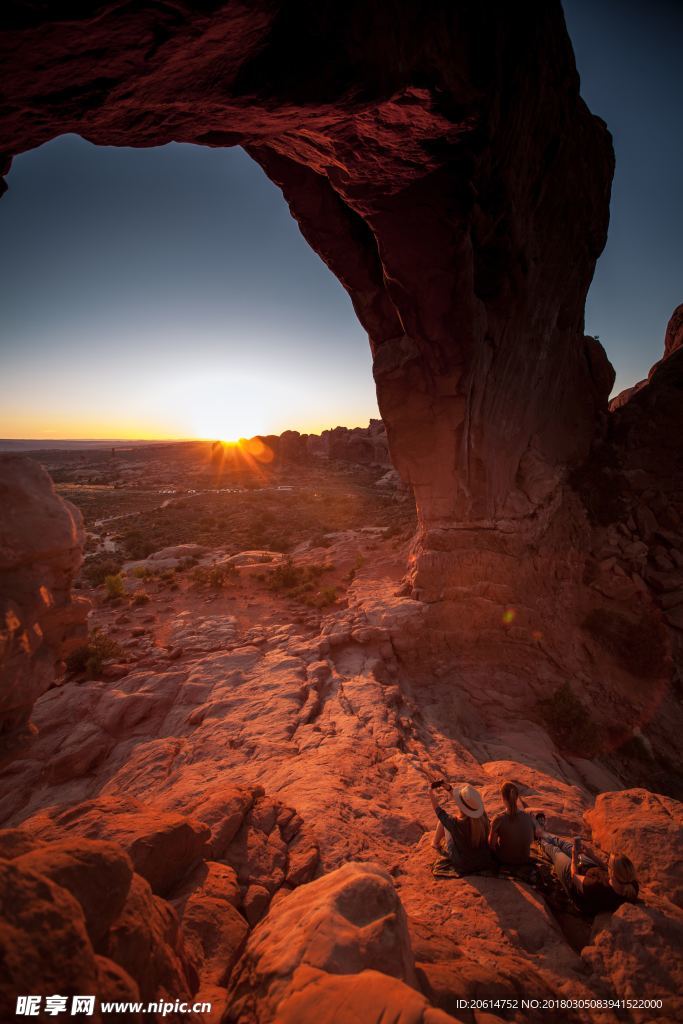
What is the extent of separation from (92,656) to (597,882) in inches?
397

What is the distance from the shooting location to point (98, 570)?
1627cm

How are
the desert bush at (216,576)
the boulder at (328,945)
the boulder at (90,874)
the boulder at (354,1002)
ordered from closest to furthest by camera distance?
the boulder at (354,1002)
the boulder at (90,874)
the boulder at (328,945)
the desert bush at (216,576)

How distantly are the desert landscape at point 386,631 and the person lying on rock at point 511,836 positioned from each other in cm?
17

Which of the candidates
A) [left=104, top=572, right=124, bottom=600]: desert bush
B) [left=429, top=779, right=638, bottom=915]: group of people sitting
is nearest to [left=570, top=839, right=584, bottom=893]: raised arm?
[left=429, top=779, right=638, bottom=915]: group of people sitting

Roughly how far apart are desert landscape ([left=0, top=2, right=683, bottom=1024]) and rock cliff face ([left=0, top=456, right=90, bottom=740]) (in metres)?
0.03

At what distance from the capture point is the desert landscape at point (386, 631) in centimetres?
264

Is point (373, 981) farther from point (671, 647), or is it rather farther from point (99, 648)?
point (671, 647)

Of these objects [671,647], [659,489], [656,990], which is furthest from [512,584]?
[656,990]

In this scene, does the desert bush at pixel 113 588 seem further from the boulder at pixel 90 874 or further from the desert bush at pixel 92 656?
the boulder at pixel 90 874

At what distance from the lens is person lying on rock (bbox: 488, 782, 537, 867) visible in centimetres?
423

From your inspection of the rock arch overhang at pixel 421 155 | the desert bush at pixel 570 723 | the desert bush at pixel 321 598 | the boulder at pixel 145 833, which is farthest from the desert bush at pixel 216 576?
the desert bush at pixel 570 723

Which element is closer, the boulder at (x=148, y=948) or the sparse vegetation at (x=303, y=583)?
the boulder at (x=148, y=948)

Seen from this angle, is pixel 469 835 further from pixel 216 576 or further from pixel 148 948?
pixel 216 576

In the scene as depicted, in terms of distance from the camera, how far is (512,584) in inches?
424
